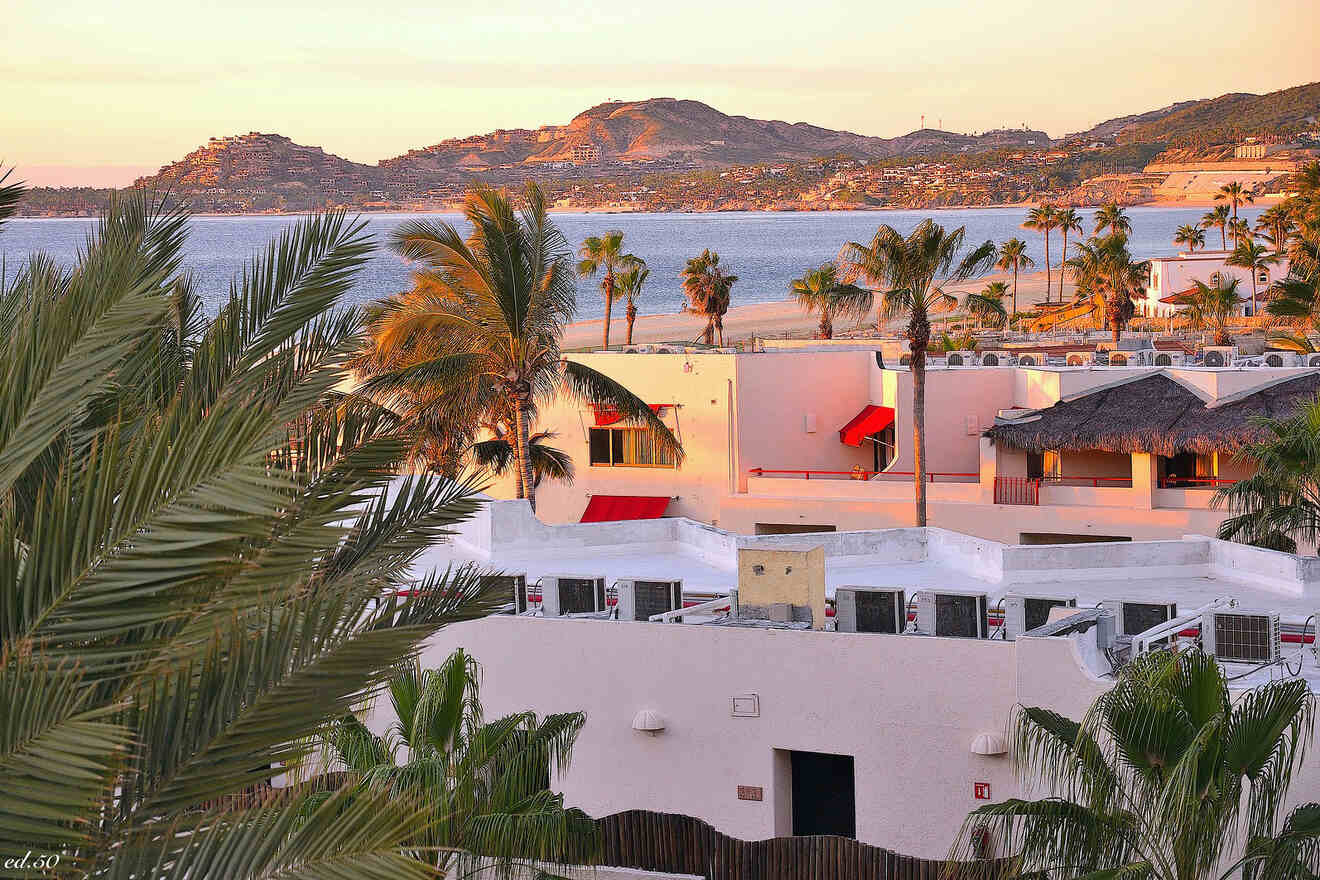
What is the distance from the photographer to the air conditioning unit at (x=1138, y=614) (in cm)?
1323

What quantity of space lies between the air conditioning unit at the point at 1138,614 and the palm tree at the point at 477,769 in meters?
5.06

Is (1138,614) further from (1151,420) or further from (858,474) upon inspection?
(858,474)

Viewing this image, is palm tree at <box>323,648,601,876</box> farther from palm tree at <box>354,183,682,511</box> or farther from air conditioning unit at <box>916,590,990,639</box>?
palm tree at <box>354,183,682,511</box>

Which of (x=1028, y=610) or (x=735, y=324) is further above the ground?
(x=1028, y=610)

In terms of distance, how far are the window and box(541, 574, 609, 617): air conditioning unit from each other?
58.6ft

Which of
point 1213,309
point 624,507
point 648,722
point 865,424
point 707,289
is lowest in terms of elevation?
point 624,507

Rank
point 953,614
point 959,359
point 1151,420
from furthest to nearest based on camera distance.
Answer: point 959,359 → point 1151,420 → point 953,614

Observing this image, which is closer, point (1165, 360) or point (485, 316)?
point (485, 316)

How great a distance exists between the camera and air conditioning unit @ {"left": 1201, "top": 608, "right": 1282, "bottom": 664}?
12234mm

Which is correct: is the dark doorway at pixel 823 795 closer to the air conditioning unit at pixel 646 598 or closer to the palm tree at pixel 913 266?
the air conditioning unit at pixel 646 598

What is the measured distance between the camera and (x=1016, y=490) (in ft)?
99.6

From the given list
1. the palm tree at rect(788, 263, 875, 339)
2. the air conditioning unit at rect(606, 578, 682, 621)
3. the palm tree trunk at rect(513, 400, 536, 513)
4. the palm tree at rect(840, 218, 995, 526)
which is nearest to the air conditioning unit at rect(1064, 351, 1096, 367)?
the palm tree at rect(788, 263, 875, 339)

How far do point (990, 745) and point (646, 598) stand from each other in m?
3.51

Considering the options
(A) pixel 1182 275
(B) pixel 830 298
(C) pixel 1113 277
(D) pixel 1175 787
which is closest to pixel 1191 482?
(B) pixel 830 298
